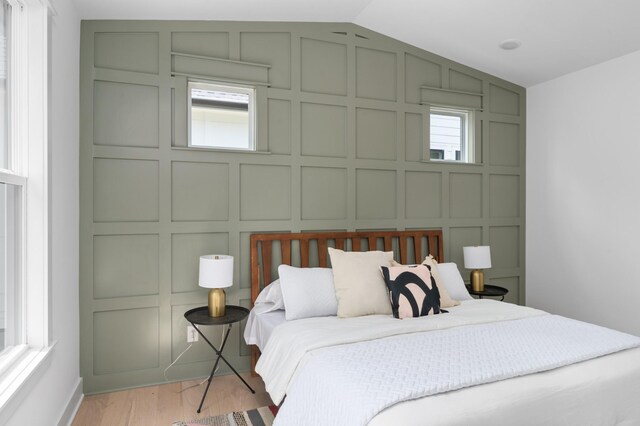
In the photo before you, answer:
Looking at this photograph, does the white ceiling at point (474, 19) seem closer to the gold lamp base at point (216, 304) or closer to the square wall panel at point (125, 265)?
the square wall panel at point (125, 265)

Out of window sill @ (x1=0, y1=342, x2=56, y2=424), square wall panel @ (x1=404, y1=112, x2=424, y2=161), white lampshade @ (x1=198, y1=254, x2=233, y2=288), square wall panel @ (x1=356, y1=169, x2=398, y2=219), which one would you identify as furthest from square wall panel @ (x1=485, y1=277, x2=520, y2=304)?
window sill @ (x1=0, y1=342, x2=56, y2=424)

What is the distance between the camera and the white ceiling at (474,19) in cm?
294

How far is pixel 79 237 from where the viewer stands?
2904 millimetres

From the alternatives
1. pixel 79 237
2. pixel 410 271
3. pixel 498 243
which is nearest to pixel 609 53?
pixel 498 243

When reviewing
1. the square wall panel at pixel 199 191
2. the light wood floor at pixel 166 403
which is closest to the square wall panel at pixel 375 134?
the square wall panel at pixel 199 191

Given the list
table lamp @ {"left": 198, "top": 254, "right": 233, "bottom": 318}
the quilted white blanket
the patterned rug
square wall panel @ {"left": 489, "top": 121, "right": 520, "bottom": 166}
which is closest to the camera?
the quilted white blanket

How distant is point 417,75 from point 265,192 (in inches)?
74.1

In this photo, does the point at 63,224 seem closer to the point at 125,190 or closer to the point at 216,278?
the point at 125,190

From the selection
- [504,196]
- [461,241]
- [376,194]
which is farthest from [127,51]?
[504,196]

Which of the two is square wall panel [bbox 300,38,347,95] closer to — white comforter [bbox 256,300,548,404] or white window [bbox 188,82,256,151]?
white window [bbox 188,82,256,151]

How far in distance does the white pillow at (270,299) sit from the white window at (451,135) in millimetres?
2068

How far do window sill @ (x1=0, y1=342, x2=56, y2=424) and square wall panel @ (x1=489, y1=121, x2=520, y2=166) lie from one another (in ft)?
13.4

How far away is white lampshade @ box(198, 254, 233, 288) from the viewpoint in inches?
113

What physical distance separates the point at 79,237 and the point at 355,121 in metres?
2.39
